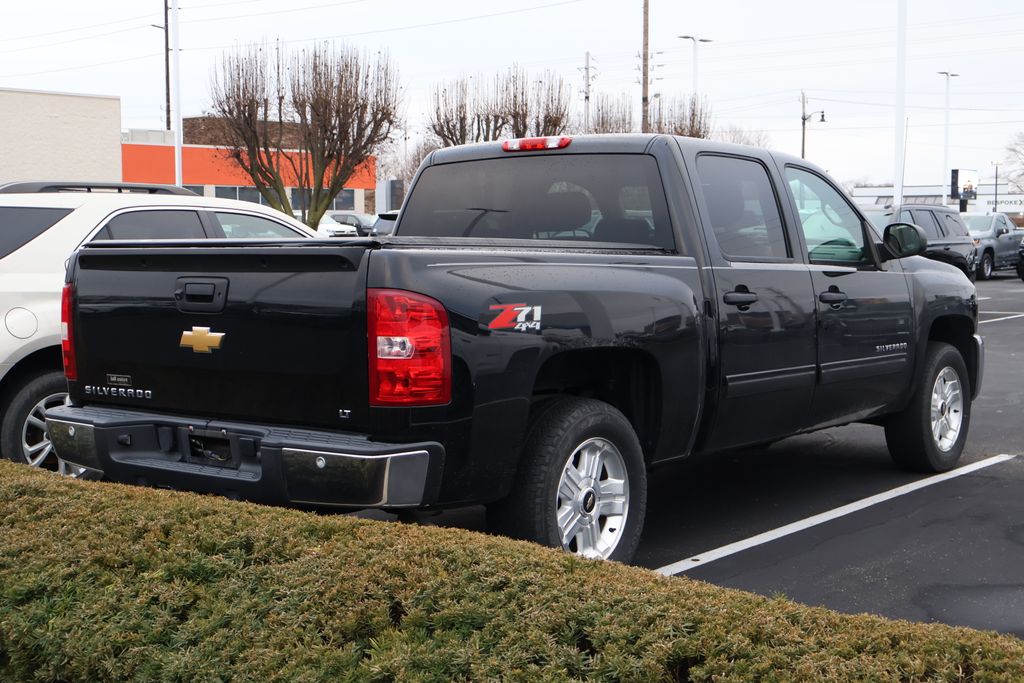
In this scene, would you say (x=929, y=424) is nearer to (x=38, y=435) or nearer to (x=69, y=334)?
(x=69, y=334)

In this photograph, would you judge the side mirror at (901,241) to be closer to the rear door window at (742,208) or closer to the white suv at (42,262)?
the rear door window at (742,208)

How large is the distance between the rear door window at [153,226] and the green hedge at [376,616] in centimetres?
361

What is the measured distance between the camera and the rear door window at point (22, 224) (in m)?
7.12

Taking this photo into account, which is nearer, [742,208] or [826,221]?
[742,208]

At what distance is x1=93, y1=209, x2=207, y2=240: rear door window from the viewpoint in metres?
7.61

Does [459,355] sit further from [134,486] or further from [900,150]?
[900,150]

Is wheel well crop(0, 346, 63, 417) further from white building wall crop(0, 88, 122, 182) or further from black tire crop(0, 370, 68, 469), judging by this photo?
white building wall crop(0, 88, 122, 182)

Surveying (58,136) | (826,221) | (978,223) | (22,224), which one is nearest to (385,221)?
(22,224)

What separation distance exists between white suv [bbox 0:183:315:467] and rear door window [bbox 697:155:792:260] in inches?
96.7

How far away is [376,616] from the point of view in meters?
3.40

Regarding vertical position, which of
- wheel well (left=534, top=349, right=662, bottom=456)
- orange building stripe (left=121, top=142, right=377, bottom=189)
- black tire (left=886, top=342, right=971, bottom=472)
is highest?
orange building stripe (left=121, top=142, right=377, bottom=189)

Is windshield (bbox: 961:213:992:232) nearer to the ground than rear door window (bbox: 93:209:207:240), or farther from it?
nearer to the ground

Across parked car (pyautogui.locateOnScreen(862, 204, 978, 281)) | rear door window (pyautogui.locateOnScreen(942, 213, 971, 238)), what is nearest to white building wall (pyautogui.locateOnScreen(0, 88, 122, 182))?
parked car (pyautogui.locateOnScreen(862, 204, 978, 281))

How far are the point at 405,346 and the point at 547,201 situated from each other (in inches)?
75.8
